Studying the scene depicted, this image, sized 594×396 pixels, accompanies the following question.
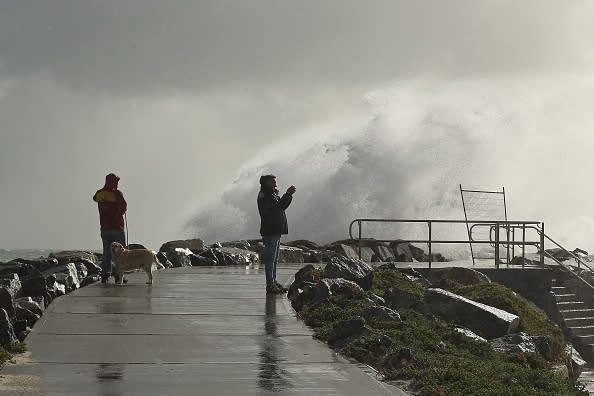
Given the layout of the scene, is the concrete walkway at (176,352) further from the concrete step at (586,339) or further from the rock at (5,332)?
the concrete step at (586,339)

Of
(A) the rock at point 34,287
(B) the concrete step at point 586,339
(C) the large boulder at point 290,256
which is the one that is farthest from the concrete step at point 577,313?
(A) the rock at point 34,287

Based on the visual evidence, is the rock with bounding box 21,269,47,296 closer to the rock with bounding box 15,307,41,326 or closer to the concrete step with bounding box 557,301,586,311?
the rock with bounding box 15,307,41,326

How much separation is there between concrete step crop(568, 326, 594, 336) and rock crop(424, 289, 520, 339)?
10078 millimetres

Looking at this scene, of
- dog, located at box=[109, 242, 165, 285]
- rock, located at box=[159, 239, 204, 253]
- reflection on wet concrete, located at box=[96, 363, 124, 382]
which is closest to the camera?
reflection on wet concrete, located at box=[96, 363, 124, 382]

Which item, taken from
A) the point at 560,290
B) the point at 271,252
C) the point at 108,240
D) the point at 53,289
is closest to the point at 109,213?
the point at 108,240

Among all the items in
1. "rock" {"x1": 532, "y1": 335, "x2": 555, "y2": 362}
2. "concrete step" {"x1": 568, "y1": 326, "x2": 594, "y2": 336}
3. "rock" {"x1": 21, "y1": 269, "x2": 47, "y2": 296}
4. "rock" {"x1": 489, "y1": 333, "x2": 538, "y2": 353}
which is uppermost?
"rock" {"x1": 21, "y1": 269, "x2": 47, "y2": 296}

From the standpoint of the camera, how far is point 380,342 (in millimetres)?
8461

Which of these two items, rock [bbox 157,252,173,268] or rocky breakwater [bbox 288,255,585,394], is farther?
rock [bbox 157,252,173,268]

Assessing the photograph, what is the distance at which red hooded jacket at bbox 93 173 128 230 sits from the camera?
14.8 m

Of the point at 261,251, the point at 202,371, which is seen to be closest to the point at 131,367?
the point at 202,371

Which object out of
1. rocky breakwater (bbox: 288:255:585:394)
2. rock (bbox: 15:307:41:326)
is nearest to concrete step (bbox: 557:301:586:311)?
rocky breakwater (bbox: 288:255:585:394)

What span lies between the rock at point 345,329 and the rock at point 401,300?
398 centimetres

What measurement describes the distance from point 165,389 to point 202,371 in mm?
801

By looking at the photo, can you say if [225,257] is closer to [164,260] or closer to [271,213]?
[164,260]
